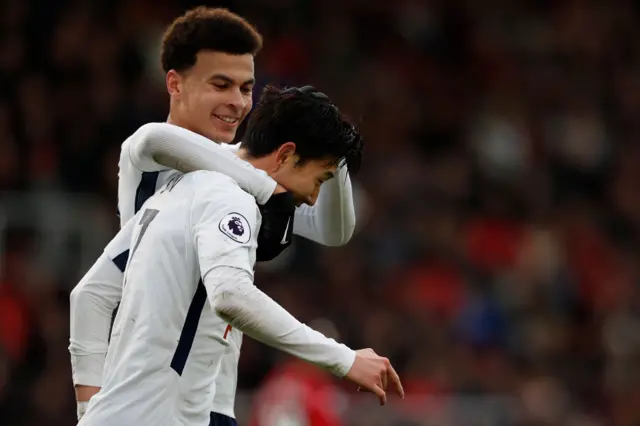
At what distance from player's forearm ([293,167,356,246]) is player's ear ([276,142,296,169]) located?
1.81ft

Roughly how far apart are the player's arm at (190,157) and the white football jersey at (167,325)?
12 cm

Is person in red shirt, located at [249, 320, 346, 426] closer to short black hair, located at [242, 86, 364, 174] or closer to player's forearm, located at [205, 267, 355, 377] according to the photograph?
short black hair, located at [242, 86, 364, 174]

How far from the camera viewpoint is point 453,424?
844 centimetres

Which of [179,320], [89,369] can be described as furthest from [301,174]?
[89,369]

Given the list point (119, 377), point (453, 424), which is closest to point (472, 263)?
point (453, 424)

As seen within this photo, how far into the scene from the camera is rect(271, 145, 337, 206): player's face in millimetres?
3424

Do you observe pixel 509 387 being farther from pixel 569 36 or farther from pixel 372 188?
pixel 569 36

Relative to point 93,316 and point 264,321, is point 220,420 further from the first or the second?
point 264,321

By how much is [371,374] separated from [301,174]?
599mm

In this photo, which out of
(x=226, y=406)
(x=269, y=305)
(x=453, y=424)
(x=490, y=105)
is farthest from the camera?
(x=490, y=105)

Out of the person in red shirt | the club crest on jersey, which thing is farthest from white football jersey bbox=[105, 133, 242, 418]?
the person in red shirt

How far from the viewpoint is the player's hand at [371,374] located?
3.05 metres

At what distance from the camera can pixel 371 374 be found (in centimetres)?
306

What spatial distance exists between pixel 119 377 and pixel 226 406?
0.65 m
